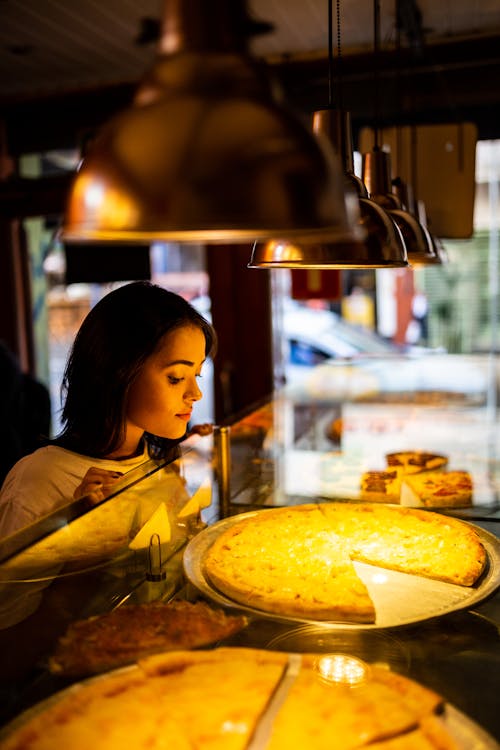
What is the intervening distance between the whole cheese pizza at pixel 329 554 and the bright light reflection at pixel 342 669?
15cm

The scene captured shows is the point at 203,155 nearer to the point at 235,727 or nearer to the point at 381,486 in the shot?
the point at 235,727

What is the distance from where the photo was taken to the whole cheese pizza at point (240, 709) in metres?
1.34

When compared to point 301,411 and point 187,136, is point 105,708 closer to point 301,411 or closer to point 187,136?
point 187,136

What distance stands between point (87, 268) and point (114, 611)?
482 cm

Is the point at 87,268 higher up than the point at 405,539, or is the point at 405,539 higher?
the point at 87,268

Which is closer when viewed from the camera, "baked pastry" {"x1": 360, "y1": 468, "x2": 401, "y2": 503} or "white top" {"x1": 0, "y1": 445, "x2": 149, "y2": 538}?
"white top" {"x1": 0, "y1": 445, "x2": 149, "y2": 538}

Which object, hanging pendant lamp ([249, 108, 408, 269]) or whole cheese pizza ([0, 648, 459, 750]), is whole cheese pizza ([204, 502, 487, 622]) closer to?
whole cheese pizza ([0, 648, 459, 750])

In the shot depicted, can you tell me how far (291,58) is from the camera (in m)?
5.57

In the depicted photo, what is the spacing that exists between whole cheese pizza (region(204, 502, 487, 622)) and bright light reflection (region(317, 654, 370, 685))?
0.15m

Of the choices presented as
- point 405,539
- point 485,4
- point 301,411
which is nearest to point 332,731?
point 405,539

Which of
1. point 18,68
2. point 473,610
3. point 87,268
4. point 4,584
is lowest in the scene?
point 473,610

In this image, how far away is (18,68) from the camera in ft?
18.1

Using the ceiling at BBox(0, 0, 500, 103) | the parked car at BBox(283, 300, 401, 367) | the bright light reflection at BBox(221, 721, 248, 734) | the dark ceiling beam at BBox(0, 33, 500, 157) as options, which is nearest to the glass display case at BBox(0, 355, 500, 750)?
the bright light reflection at BBox(221, 721, 248, 734)

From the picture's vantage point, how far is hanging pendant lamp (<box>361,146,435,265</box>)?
238cm
